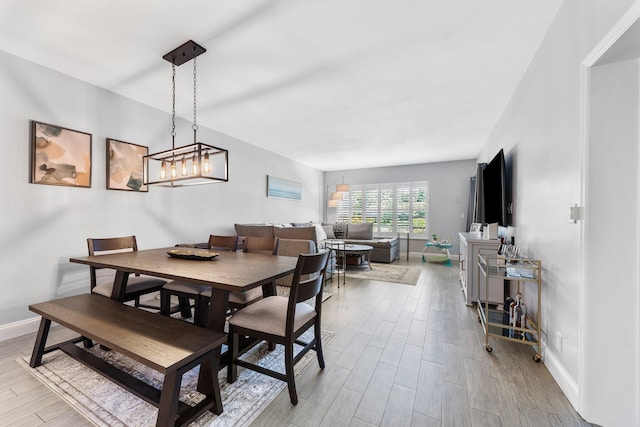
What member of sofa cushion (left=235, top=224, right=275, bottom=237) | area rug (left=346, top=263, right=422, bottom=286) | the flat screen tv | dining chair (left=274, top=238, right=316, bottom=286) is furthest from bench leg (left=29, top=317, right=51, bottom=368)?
the flat screen tv

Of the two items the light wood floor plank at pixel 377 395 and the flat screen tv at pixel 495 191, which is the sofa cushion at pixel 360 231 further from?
the light wood floor plank at pixel 377 395

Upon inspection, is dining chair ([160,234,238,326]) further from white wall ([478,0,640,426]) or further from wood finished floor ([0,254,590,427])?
white wall ([478,0,640,426])

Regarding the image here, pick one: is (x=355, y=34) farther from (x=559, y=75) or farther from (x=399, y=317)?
(x=399, y=317)

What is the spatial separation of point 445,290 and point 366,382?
104 inches

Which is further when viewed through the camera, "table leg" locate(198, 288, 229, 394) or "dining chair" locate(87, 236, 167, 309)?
"dining chair" locate(87, 236, 167, 309)

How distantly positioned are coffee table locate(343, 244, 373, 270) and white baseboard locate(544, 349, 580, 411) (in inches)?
116

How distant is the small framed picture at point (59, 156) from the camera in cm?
243

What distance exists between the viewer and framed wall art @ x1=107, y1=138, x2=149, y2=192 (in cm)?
296

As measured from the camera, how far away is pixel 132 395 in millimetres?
1609

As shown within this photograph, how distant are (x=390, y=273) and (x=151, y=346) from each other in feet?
14.0

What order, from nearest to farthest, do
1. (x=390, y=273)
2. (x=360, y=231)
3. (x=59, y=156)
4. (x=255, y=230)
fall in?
(x=59, y=156) < (x=255, y=230) < (x=390, y=273) < (x=360, y=231)

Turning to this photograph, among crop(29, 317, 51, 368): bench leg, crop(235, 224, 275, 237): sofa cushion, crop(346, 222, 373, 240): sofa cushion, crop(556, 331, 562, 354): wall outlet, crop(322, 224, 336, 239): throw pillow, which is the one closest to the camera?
crop(556, 331, 562, 354): wall outlet

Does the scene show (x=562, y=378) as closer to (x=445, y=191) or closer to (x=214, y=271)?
(x=214, y=271)

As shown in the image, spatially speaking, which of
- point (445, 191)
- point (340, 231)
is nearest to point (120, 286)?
point (340, 231)
